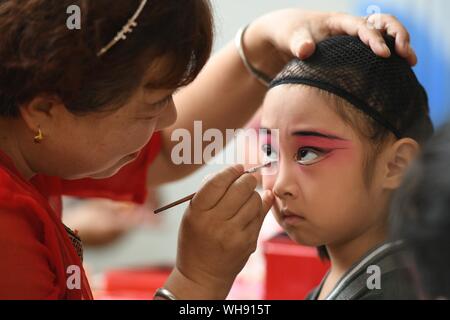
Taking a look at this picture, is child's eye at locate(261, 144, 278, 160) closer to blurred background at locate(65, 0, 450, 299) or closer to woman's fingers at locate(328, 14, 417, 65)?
woman's fingers at locate(328, 14, 417, 65)

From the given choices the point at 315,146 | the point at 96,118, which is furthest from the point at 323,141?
the point at 96,118

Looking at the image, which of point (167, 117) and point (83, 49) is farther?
point (167, 117)

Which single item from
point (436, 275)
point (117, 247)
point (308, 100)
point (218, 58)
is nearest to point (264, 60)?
point (218, 58)

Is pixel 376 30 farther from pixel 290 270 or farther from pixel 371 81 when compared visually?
pixel 290 270

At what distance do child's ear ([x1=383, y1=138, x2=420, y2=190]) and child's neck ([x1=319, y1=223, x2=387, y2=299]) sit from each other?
63 millimetres

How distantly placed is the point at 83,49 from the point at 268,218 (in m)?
0.88

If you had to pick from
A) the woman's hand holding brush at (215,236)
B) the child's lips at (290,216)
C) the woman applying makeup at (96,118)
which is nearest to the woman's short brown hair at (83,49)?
the woman applying makeup at (96,118)

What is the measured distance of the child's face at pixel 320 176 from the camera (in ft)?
2.91

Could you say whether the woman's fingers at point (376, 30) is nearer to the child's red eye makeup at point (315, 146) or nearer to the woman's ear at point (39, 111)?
the child's red eye makeup at point (315, 146)

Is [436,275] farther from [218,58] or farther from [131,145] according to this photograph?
[218,58]

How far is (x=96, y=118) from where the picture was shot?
786 millimetres

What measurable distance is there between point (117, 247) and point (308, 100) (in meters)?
1.70

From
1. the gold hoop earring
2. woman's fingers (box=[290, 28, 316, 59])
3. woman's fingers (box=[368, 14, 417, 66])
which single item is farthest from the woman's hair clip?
woman's fingers (box=[368, 14, 417, 66])
